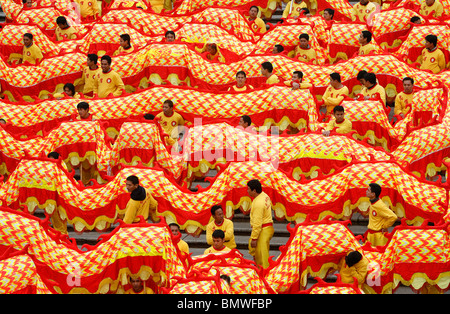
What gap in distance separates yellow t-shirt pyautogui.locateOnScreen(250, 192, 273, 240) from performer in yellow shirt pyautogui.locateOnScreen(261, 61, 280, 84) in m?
3.82

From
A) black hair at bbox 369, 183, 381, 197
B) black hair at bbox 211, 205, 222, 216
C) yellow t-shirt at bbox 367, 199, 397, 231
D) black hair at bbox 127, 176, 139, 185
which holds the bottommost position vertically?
yellow t-shirt at bbox 367, 199, 397, 231

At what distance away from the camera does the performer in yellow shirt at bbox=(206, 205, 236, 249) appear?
1549 centimetres

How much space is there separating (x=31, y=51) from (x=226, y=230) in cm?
731

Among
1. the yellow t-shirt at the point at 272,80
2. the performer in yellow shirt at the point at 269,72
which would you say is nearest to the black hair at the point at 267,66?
the performer in yellow shirt at the point at 269,72

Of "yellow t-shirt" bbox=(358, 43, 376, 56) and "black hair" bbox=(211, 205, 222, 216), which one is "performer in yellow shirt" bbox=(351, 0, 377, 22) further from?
"black hair" bbox=(211, 205, 222, 216)

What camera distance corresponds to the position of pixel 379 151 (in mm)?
17125

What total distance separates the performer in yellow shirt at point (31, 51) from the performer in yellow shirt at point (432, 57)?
22.1 feet

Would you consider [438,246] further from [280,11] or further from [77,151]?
[280,11]

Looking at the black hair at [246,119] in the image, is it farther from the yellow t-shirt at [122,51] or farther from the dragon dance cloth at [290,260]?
the yellow t-shirt at [122,51]

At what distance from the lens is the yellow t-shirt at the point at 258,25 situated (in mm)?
21953

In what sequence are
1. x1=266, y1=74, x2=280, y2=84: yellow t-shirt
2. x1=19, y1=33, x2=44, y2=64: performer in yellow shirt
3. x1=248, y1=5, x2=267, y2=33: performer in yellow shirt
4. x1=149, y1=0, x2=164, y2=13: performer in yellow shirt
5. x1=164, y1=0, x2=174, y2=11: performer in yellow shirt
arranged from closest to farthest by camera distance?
1. x1=266, y1=74, x2=280, y2=84: yellow t-shirt
2. x1=19, y1=33, x2=44, y2=64: performer in yellow shirt
3. x1=248, y1=5, x2=267, y2=33: performer in yellow shirt
4. x1=149, y1=0, x2=164, y2=13: performer in yellow shirt
5. x1=164, y1=0, x2=174, y2=11: performer in yellow shirt

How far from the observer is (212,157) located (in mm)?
17531

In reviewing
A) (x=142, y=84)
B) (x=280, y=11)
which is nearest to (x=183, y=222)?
(x=142, y=84)

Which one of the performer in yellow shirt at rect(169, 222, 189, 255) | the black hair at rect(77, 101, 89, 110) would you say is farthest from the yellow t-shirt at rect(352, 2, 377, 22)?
the performer in yellow shirt at rect(169, 222, 189, 255)
